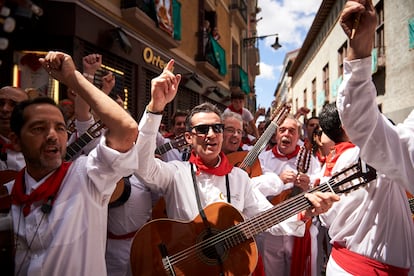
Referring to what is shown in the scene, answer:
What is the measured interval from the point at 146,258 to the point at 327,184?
1.30m

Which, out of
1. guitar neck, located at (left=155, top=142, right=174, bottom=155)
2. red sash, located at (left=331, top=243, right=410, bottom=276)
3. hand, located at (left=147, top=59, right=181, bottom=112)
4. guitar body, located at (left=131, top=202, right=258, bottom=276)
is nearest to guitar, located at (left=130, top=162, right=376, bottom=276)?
guitar body, located at (left=131, top=202, right=258, bottom=276)

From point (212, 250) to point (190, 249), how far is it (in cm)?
15

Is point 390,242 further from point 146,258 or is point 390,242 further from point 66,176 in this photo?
Result: point 66,176

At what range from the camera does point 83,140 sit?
9.40 ft

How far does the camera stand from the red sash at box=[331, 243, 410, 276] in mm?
1859

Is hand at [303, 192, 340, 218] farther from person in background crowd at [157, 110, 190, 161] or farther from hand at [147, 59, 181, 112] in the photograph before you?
person in background crowd at [157, 110, 190, 161]

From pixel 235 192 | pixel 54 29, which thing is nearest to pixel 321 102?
pixel 54 29

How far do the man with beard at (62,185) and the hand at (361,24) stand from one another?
3.51ft

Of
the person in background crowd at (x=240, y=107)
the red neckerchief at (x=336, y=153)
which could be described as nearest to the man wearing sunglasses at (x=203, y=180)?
the red neckerchief at (x=336, y=153)

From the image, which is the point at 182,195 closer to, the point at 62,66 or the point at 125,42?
the point at 62,66

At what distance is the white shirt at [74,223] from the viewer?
154 centimetres

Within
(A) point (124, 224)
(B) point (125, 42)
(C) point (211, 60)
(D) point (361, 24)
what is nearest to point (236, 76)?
(C) point (211, 60)

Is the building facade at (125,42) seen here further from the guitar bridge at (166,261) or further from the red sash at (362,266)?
the red sash at (362,266)

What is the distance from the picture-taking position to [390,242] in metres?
1.88
